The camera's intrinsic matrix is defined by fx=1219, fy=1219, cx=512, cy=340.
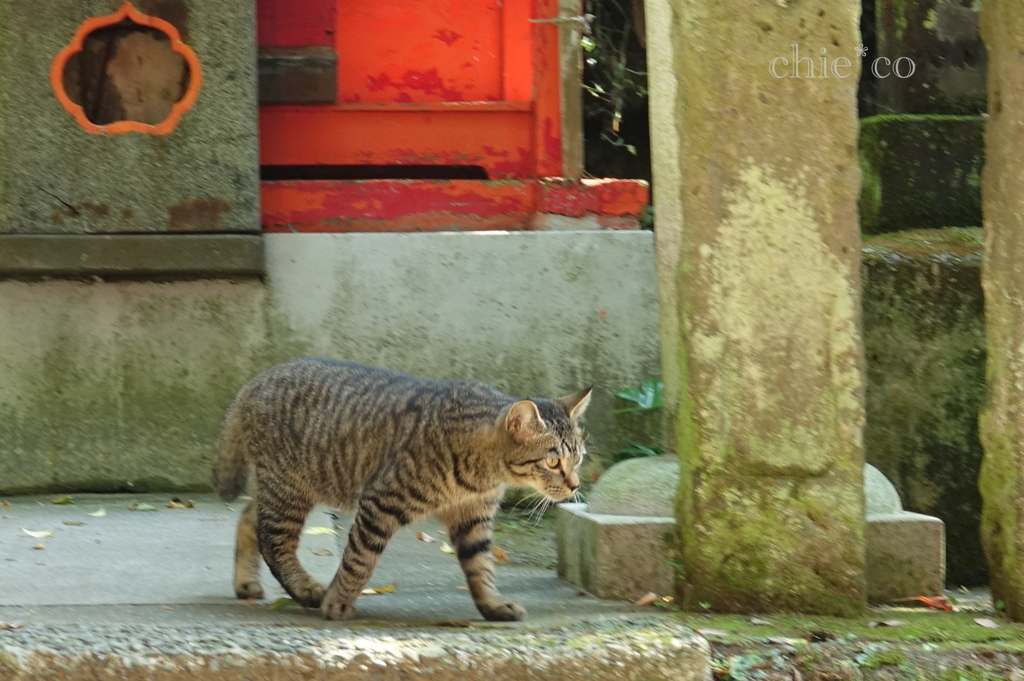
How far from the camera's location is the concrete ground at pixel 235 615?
3.19 m

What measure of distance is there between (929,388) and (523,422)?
282 cm

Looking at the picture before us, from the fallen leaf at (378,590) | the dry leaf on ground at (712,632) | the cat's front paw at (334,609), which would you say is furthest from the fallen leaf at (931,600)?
the cat's front paw at (334,609)

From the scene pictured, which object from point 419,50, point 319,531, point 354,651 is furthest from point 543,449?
point 419,50

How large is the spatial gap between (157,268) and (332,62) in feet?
5.04

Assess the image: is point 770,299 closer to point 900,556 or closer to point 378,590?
point 900,556

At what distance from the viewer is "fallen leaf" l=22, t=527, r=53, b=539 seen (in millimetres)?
5363

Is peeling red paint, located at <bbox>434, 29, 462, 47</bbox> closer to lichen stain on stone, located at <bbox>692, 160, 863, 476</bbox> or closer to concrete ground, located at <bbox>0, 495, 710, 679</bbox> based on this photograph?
concrete ground, located at <bbox>0, 495, 710, 679</bbox>

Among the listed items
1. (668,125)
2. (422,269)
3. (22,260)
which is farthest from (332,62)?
(668,125)

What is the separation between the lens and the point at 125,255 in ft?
20.8

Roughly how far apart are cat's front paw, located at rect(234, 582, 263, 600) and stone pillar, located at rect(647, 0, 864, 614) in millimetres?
1615

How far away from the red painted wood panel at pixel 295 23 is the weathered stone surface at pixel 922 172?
3.09m

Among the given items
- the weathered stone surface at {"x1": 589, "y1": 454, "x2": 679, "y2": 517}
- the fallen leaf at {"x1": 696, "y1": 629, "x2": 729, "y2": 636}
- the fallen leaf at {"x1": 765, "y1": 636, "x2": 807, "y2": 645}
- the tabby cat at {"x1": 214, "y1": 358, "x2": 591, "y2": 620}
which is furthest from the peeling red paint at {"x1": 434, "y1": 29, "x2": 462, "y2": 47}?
the fallen leaf at {"x1": 765, "y1": 636, "x2": 807, "y2": 645}

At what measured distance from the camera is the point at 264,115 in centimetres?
693

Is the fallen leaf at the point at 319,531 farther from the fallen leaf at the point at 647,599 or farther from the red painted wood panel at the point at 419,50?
the red painted wood panel at the point at 419,50
